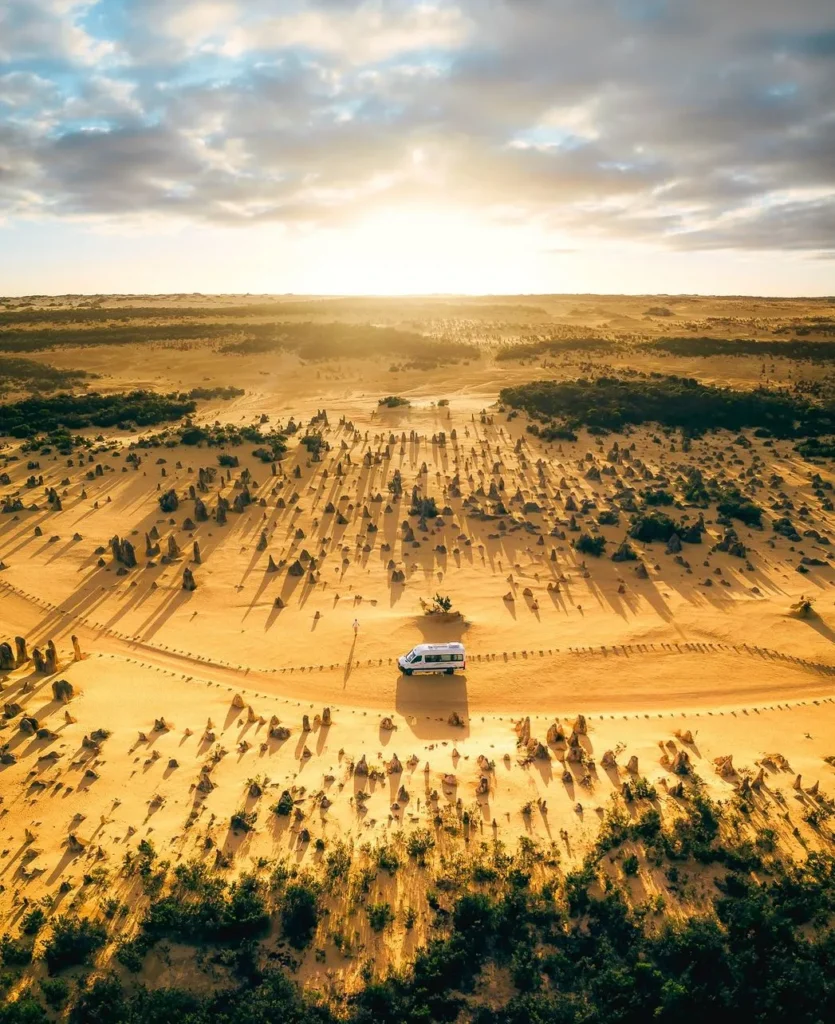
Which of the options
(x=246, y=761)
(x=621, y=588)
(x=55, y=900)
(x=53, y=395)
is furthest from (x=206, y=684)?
(x=53, y=395)

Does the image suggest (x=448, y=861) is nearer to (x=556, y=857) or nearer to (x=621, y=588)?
(x=556, y=857)

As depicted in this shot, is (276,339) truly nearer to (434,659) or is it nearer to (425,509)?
(425,509)

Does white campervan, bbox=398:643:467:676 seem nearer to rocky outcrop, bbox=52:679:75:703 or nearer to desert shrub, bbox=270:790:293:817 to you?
desert shrub, bbox=270:790:293:817

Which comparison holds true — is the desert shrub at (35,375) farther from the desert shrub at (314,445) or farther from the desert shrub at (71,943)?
the desert shrub at (71,943)

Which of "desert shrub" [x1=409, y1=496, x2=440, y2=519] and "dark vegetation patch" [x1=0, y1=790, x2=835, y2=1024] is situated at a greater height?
"desert shrub" [x1=409, y1=496, x2=440, y2=519]

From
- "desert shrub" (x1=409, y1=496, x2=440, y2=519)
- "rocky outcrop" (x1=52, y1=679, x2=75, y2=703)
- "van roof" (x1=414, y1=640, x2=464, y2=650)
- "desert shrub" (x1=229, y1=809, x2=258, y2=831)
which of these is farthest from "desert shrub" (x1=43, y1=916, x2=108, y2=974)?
"desert shrub" (x1=409, y1=496, x2=440, y2=519)

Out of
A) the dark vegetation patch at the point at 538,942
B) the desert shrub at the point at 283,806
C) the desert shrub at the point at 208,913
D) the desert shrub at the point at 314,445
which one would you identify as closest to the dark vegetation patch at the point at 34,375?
Answer: the desert shrub at the point at 314,445
